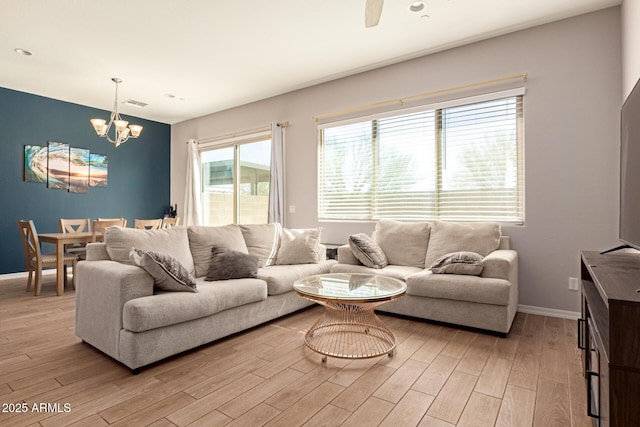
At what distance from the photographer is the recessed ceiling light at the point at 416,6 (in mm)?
3045

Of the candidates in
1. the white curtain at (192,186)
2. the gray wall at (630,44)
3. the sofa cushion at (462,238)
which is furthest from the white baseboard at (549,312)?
the white curtain at (192,186)

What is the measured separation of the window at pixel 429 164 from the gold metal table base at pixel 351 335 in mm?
1703

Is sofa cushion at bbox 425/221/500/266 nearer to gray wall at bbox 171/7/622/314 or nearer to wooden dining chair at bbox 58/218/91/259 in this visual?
gray wall at bbox 171/7/622/314

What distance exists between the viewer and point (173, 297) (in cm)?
234

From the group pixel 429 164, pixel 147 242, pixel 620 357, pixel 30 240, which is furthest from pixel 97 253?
pixel 429 164

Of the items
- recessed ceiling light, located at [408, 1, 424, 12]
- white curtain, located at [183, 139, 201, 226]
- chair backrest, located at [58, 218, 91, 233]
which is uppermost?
recessed ceiling light, located at [408, 1, 424, 12]

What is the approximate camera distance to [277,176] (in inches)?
208

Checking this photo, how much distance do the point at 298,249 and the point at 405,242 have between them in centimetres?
120

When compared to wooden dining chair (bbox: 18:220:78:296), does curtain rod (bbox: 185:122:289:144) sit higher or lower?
higher

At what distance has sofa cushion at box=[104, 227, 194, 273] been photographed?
2.68 meters

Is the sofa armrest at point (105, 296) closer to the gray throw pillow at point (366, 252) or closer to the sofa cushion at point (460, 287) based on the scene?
the gray throw pillow at point (366, 252)

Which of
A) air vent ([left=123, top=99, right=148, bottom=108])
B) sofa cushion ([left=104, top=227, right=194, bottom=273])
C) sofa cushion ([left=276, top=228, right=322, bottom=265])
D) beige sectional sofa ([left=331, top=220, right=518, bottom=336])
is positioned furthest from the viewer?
air vent ([left=123, top=99, right=148, bottom=108])

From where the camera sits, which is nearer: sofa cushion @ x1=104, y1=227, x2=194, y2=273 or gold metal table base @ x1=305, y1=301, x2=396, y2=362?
gold metal table base @ x1=305, y1=301, x2=396, y2=362

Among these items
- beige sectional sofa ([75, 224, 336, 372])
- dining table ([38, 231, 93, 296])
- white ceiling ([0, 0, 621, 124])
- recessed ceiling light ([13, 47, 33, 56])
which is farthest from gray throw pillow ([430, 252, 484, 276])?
recessed ceiling light ([13, 47, 33, 56])
